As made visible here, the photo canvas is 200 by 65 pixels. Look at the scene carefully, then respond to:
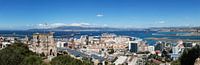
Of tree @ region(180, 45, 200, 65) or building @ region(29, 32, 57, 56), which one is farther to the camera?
building @ region(29, 32, 57, 56)

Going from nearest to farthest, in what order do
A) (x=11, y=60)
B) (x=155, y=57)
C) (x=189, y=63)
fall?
1. (x=189, y=63)
2. (x=11, y=60)
3. (x=155, y=57)

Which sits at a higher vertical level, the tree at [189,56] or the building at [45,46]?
the tree at [189,56]

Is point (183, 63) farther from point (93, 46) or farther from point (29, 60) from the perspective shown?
point (93, 46)

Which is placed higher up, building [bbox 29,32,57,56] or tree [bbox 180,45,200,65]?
tree [bbox 180,45,200,65]

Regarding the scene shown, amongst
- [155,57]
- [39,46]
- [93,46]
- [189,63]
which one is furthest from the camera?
[93,46]

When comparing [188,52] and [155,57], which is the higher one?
[188,52]

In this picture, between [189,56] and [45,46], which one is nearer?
[189,56]

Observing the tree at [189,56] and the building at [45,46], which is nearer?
the tree at [189,56]

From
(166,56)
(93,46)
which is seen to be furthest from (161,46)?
(166,56)

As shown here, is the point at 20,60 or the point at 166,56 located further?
the point at 166,56

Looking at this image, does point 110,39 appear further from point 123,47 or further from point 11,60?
point 11,60

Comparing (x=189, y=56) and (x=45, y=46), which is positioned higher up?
(x=189, y=56)
